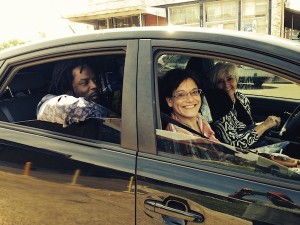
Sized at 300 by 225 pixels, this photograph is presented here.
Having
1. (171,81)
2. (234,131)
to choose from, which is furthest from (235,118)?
(171,81)

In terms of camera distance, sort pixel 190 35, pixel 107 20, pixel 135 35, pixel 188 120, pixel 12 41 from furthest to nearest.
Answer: pixel 12 41
pixel 107 20
pixel 188 120
pixel 135 35
pixel 190 35

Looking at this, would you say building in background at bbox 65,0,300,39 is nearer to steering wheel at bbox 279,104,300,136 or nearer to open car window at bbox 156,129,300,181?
steering wheel at bbox 279,104,300,136

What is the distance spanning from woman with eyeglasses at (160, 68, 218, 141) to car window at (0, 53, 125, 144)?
0.86ft

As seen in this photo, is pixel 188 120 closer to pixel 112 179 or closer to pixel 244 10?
pixel 112 179

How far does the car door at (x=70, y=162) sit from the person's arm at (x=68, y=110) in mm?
39

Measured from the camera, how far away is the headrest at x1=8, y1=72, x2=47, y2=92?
2.29 metres

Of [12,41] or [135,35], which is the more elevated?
[12,41]

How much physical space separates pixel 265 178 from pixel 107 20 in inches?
661

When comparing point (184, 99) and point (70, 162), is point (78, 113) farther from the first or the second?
point (184, 99)

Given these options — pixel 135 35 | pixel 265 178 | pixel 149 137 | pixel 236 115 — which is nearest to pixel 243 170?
pixel 265 178

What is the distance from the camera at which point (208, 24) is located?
15133 millimetres

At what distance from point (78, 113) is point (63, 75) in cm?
42

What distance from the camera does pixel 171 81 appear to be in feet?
6.43

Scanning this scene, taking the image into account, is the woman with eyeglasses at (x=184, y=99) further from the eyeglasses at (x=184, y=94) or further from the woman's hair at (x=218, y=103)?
the woman's hair at (x=218, y=103)
